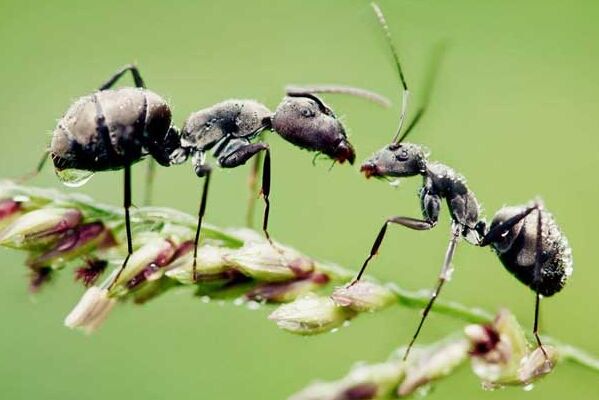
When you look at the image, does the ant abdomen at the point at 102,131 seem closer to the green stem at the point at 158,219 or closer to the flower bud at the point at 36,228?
the green stem at the point at 158,219

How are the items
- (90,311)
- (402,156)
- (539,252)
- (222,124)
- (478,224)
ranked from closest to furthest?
(90,311) < (539,252) < (478,224) < (402,156) < (222,124)

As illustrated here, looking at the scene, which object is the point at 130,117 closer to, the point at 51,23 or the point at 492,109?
the point at 492,109

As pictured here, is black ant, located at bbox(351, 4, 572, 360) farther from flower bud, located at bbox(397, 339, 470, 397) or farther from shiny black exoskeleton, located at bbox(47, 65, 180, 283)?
shiny black exoskeleton, located at bbox(47, 65, 180, 283)

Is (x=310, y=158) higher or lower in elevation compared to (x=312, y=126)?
lower

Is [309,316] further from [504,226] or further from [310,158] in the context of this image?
[310,158]

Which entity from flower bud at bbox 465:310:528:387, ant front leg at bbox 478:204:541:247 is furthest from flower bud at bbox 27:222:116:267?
ant front leg at bbox 478:204:541:247

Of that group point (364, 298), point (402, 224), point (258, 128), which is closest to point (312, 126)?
point (258, 128)
